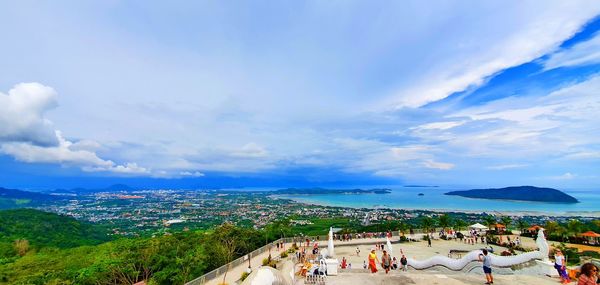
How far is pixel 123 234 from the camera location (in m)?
76.6

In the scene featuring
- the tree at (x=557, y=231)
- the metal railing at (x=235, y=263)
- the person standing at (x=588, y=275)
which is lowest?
the metal railing at (x=235, y=263)

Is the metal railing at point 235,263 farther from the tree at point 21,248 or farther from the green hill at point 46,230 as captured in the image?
the green hill at point 46,230

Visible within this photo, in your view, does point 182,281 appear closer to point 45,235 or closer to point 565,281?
point 565,281

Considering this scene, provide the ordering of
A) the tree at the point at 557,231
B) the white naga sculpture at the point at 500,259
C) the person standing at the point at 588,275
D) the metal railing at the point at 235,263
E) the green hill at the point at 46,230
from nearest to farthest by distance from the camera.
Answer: the person standing at the point at 588,275 < the white naga sculpture at the point at 500,259 < the metal railing at the point at 235,263 < the tree at the point at 557,231 < the green hill at the point at 46,230

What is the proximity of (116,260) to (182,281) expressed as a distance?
9789mm

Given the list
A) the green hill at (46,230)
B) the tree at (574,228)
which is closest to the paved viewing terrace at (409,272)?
the tree at (574,228)

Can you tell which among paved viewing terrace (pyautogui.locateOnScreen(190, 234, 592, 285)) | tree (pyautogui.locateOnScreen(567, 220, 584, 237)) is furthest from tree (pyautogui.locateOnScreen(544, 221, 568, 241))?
paved viewing terrace (pyautogui.locateOnScreen(190, 234, 592, 285))

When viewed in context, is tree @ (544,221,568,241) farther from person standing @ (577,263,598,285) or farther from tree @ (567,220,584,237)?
person standing @ (577,263,598,285)

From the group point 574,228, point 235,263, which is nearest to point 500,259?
point 235,263

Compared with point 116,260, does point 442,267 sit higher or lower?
higher

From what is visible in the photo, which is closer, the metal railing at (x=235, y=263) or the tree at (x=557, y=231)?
the metal railing at (x=235, y=263)

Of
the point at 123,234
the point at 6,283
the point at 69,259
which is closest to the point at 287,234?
the point at 69,259

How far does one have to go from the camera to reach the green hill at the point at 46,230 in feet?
194

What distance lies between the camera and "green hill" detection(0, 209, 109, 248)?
5901 centimetres
